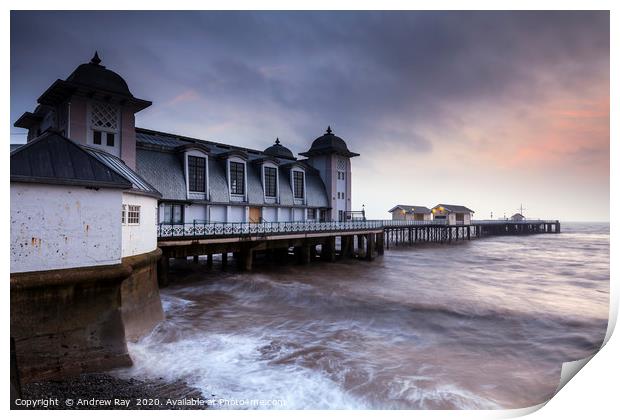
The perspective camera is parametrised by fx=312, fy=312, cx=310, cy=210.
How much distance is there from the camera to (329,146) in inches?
1032

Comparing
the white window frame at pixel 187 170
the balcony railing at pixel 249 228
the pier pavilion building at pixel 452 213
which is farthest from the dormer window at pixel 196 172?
the pier pavilion building at pixel 452 213

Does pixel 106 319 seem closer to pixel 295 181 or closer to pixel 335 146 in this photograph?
pixel 295 181

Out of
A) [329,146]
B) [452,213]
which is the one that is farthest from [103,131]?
[452,213]

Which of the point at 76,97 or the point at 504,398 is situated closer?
the point at 504,398

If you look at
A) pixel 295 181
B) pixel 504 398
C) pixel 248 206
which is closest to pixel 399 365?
pixel 504 398

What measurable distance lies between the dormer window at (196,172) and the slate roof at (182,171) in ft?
1.44

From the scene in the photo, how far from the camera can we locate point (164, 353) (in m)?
8.07

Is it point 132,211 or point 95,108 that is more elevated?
point 95,108

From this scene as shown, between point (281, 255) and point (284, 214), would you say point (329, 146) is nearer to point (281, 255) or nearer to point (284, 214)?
point (284, 214)

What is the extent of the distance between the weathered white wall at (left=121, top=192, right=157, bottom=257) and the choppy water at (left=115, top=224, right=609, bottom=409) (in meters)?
2.48

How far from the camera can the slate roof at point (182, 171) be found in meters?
17.1

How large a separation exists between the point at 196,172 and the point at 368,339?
553 inches

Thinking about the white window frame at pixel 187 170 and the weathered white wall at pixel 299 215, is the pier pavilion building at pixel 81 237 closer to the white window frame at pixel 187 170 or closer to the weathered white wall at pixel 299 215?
the white window frame at pixel 187 170

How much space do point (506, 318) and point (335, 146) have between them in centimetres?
1775
